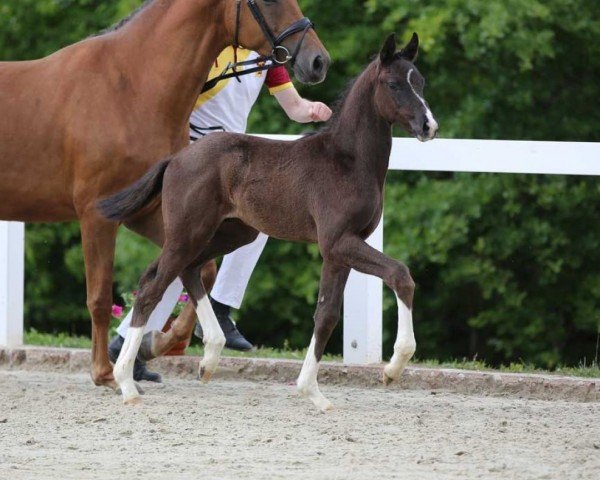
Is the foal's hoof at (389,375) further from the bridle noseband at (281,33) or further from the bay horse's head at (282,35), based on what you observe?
the bridle noseband at (281,33)

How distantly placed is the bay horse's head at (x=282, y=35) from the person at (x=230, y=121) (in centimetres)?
39

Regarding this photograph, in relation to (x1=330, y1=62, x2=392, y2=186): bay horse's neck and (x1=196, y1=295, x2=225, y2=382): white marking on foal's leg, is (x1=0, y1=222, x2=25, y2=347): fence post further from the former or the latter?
(x1=330, y1=62, x2=392, y2=186): bay horse's neck

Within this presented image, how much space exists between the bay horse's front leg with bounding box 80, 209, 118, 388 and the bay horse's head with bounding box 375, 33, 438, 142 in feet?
5.13

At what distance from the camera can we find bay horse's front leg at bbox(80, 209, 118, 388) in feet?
21.7

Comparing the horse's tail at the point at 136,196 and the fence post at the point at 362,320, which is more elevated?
the horse's tail at the point at 136,196

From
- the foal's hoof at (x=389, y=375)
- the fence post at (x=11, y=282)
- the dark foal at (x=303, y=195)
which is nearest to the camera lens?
the foal's hoof at (x=389, y=375)

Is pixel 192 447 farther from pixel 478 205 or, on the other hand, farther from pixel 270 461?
pixel 478 205

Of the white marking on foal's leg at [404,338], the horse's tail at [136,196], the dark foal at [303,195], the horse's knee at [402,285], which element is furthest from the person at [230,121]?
the white marking on foal's leg at [404,338]

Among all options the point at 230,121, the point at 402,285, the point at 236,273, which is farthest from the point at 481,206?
the point at 402,285

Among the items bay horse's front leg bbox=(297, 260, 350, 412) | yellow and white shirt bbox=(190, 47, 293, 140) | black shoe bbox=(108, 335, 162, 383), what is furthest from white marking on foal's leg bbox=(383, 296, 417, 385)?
yellow and white shirt bbox=(190, 47, 293, 140)

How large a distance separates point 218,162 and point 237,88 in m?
0.98

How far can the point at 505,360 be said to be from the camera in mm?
14070

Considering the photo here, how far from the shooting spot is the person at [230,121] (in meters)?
7.00

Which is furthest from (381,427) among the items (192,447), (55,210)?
(55,210)
